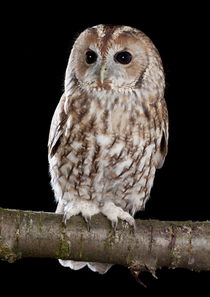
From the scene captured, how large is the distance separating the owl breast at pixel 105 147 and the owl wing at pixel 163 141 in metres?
0.07

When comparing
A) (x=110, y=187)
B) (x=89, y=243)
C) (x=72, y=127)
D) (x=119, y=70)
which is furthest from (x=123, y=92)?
(x=89, y=243)

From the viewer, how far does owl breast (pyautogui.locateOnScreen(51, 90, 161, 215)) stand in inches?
86.7

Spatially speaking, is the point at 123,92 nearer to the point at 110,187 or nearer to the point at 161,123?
the point at 161,123

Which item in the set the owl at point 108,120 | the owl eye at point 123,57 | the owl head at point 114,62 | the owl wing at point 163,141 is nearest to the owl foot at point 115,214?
the owl at point 108,120

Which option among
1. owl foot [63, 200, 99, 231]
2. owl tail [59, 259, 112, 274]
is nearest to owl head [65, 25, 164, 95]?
owl foot [63, 200, 99, 231]

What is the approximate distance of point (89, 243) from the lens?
82.9 inches

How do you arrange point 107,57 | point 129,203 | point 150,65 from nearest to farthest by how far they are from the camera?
point 107,57 → point 150,65 → point 129,203

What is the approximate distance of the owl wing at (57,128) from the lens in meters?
2.32

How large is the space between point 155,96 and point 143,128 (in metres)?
0.17

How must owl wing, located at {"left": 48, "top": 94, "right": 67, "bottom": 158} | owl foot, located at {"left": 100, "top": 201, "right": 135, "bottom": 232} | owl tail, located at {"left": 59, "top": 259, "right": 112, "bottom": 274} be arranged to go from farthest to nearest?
owl tail, located at {"left": 59, "top": 259, "right": 112, "bottom": 274}, owl wing, located at {"left": 48, "top": 94, "right": 67, "bottom": 158}, owl foot, located at {"left": 100, "top": 201, "right": 135, "bottom": 232}

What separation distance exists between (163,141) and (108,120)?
39 cm

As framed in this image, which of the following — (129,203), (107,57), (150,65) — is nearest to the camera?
(107,57)

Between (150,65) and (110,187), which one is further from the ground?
(150,65)

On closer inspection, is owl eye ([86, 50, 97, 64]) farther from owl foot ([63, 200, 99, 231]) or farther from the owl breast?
owl foot ([63, 200, 99, 231])
